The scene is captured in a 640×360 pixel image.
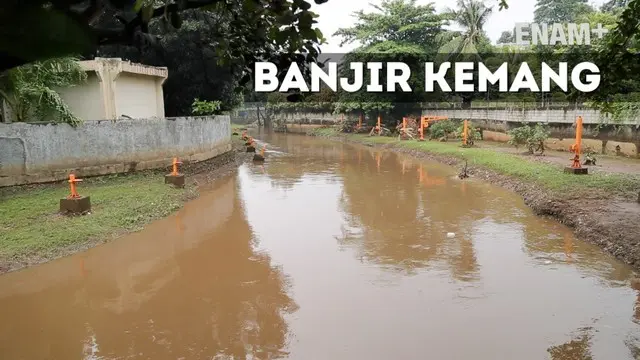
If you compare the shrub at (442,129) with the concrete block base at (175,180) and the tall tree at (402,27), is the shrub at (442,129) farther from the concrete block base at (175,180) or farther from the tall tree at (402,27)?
the concrete block base at (175,180)

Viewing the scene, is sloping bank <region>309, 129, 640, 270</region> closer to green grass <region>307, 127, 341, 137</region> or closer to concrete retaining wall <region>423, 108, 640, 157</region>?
concrete retaining wall <region>423, 108, 640, 157</region>

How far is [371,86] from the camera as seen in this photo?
28234mm

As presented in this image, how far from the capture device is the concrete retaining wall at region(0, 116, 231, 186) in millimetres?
11336

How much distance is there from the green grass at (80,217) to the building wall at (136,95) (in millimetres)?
3177

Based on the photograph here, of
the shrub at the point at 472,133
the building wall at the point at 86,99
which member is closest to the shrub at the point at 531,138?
the shrub at the point at 472,133

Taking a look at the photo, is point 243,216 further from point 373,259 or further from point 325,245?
point 373,259

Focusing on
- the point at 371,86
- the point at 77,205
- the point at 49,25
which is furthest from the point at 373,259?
the point at 371,86

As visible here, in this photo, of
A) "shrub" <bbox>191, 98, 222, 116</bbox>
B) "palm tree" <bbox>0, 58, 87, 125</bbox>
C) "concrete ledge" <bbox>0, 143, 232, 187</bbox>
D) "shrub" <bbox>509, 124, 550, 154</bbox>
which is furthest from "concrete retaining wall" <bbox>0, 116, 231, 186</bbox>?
"shrub" <bbox>509, 124, 550, 154</bbox>

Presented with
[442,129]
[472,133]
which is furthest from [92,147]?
[442,129]

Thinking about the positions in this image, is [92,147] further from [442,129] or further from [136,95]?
[442,129]

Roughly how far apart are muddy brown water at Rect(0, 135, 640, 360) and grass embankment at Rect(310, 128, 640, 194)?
1178 millimetres

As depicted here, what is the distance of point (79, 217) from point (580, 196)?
9.44 metres

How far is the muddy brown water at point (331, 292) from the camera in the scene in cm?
516

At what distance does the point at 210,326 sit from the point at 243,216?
18.0ft
